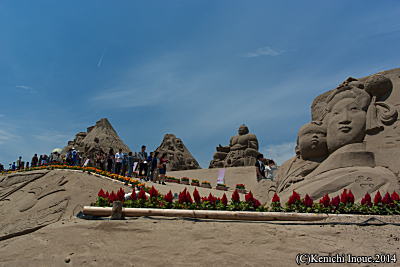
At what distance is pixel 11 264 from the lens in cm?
388

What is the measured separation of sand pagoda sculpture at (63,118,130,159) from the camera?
85.8ft

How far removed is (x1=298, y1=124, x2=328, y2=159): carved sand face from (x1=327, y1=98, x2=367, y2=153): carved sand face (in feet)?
0.65

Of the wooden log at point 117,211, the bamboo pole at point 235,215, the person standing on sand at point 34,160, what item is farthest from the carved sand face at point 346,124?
the person standing on sand at point 34,160

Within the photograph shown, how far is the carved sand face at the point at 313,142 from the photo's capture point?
9.03 meters

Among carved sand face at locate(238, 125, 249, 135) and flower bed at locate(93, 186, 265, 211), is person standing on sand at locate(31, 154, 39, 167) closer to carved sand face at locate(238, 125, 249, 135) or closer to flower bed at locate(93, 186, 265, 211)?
carved sand face at locate(238, 125, 249, 135)

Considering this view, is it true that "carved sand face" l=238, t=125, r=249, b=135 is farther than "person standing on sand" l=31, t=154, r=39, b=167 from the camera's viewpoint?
Yes

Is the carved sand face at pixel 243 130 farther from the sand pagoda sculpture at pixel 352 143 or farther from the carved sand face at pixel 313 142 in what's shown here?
the carved sand face at pixel 313 142

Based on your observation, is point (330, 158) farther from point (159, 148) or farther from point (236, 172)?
point (159, 148)

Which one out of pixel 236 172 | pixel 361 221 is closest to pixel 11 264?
pixel 361 221

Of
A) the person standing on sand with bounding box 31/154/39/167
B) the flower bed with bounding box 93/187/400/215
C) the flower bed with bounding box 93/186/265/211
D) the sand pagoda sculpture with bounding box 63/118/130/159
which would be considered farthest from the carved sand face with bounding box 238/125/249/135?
the flower bed with bounding box 93/186/265/211

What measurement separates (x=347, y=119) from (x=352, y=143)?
2.08 ft

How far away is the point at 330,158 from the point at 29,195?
934 cm


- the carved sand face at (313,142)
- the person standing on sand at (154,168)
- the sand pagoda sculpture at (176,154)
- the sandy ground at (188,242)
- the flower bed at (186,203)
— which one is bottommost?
the sandy ground at (188,242)

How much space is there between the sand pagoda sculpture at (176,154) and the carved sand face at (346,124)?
17513 millimetres
